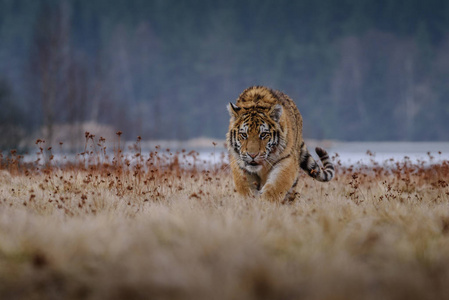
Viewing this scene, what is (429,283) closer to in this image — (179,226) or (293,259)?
(293,259)

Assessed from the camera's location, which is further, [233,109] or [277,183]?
[233,109]

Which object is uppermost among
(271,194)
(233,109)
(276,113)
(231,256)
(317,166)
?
(233,109)

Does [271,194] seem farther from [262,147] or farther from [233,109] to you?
[233,109]

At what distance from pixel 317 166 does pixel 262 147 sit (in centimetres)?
231

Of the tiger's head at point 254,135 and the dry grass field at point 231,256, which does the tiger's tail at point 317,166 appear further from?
the dry grass field at point 231,256

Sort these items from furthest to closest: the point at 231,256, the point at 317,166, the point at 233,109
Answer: the point at 317,166, the point at 233,109, the point at 231,256

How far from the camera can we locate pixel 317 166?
780 cm

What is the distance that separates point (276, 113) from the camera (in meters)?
6.22

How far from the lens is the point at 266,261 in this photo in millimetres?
2939

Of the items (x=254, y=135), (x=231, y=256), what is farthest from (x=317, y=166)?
(x=231, y=256)

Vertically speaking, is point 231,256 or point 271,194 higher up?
point 271,194

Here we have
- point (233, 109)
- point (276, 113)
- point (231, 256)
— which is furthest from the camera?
point (233, 109)

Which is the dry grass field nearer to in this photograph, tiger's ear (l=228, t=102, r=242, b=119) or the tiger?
the tiger

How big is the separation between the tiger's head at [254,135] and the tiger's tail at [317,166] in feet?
5.21
